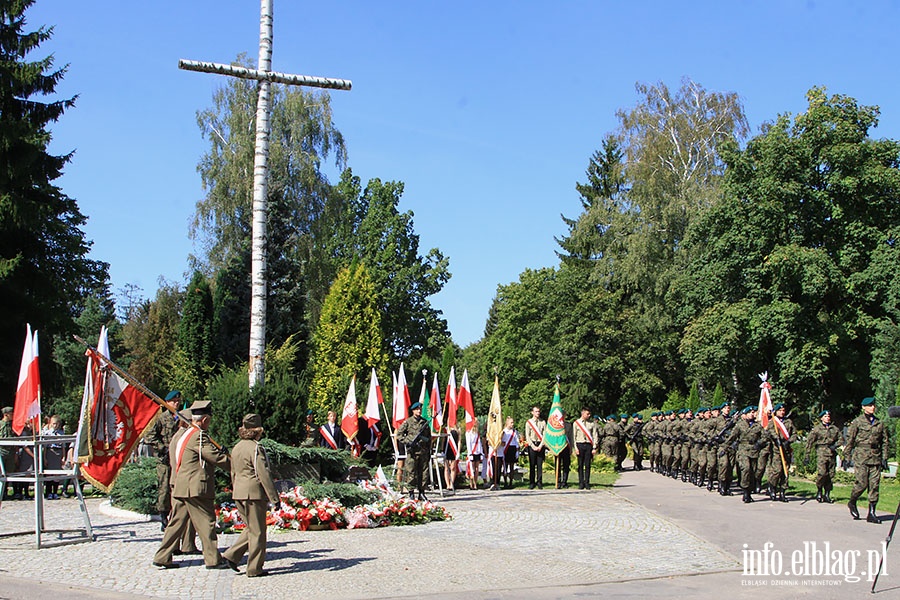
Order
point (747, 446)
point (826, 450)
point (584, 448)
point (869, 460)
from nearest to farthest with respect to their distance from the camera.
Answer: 1. point (869, 460)
2. point (826, 450)
3. point (747, 446)
4. point (584, 448)

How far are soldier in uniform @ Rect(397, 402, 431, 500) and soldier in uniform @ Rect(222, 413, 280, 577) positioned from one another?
23.3 feet

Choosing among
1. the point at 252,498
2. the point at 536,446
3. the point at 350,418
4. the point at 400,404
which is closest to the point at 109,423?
the point at 252,498

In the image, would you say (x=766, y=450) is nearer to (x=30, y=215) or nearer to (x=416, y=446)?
(x=416, y=446)

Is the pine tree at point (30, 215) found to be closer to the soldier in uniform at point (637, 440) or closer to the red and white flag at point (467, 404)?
the red and white flag at point (467, 404)

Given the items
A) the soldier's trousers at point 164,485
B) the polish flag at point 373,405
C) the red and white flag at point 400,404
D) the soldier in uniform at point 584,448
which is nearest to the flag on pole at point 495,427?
the soldier in uniform at point 584,448

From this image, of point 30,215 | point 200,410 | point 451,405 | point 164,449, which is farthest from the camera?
point 30,215

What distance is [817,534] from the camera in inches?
526

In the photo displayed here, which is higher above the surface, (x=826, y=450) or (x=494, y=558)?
(x=826, y=450)

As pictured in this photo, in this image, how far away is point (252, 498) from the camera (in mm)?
9664

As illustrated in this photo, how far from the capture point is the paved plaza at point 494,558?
8.96 meters

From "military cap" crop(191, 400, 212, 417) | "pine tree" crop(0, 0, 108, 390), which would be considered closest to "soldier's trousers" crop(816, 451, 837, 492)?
"military cap" crop(191, 400, 212, 417)

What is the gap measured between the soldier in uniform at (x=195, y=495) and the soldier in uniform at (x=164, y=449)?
2.24 meters

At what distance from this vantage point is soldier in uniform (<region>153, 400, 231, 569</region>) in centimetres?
988

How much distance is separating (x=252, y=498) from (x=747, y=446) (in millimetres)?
12456
